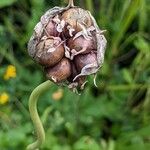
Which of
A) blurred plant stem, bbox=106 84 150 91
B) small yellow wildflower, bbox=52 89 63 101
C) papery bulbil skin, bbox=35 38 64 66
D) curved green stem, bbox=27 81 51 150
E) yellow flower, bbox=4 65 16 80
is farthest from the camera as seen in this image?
blurred plant stem, bbox=106 84 150 91

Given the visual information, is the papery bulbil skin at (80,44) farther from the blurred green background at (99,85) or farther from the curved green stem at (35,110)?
the blurred green background at (99,85)

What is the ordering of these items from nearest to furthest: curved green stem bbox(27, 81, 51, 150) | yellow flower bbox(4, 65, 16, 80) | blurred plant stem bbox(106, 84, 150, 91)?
curved green stem bbox(27, 81, 51, 150) → yellow flower bbox(4, 65, 16, 80) → blurred plant stem bbox(106, 84, 150, 91)

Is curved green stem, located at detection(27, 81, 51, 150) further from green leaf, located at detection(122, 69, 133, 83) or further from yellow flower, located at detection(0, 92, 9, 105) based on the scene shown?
green leaf, located at detection(122, 69, 133, 83)

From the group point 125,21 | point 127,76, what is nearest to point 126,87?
point 127,76

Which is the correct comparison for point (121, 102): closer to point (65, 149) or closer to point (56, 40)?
point (65, 149)

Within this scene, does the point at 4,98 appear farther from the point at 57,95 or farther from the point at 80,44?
the point at 80,44

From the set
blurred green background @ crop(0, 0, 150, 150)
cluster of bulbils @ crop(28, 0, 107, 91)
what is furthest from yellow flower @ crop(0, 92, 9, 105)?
cluster of bulbils @ crop(28, 0, 107, 91)

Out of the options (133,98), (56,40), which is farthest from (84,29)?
(133,98)

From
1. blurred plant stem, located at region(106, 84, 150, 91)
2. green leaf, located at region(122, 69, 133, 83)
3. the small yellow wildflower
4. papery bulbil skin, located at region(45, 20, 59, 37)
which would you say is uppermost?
papery bulbil skin, located at region(45, 20, 59, 37)
